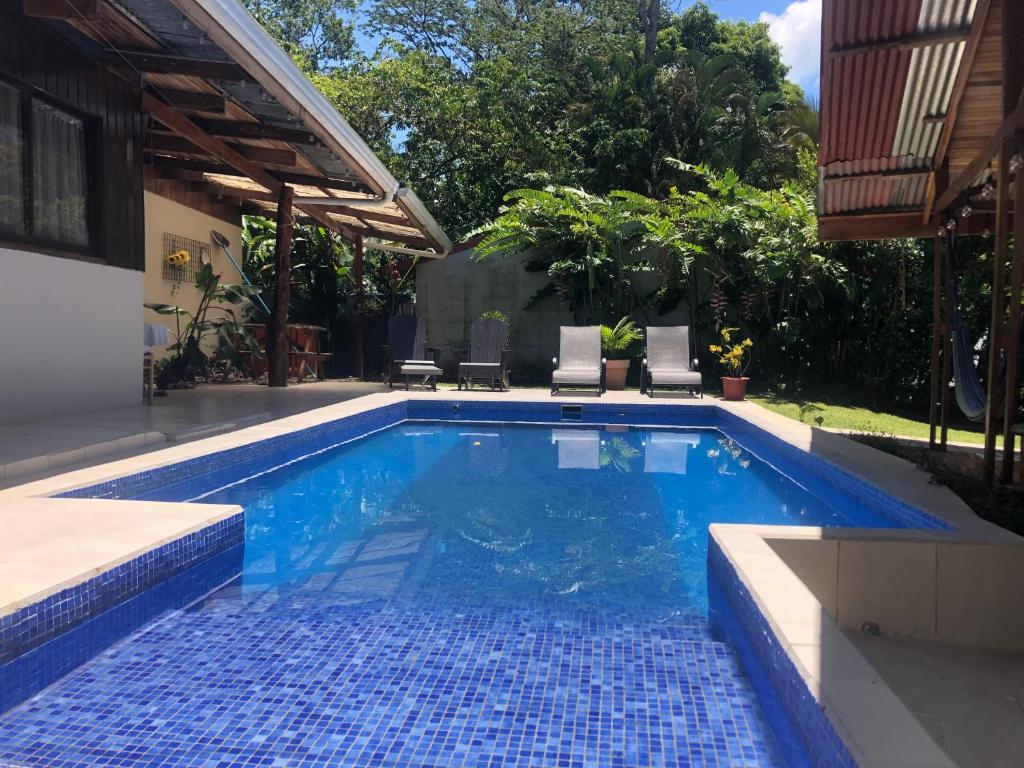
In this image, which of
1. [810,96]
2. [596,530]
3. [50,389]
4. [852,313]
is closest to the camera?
[596,530]

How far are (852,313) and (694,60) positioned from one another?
11321mm

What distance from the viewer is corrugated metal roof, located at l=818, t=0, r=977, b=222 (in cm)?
465

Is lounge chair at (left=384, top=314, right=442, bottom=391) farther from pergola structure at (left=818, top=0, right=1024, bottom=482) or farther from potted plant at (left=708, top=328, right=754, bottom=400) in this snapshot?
pergola structure at (left=818, top=0, right=1024, bottom=482)

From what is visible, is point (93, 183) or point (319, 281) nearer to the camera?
point (93, 183)

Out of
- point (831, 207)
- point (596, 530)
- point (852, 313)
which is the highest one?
point (831, 207)

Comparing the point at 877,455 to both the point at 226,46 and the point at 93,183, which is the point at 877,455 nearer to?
the point at 226,46

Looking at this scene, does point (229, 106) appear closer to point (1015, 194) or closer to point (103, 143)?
point (103, 143)

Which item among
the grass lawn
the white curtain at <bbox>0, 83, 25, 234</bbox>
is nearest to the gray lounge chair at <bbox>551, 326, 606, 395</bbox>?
the grass lawn

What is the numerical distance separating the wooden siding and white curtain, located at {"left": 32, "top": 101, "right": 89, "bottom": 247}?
14cm

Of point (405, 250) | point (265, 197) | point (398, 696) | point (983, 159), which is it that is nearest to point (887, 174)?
point (983, 159)

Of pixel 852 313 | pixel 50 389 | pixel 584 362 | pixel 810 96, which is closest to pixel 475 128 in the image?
pixel 810 96

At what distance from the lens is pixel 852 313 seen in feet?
39.2

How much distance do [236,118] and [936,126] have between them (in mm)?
6690

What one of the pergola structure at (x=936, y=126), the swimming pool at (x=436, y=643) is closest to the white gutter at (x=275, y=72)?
the swimming pool at (x=436, y=643)
